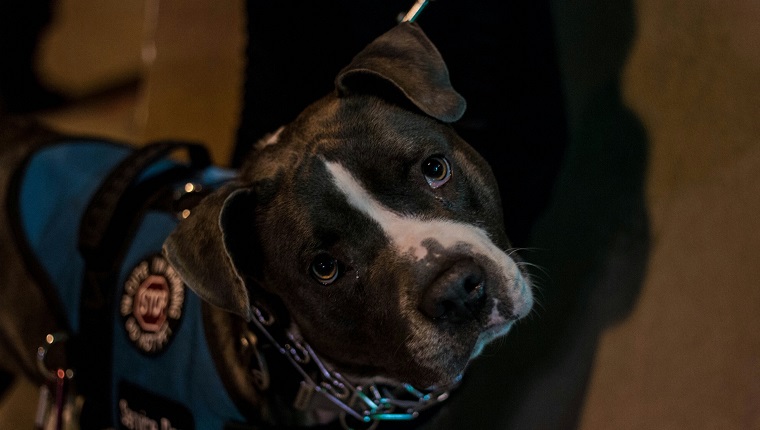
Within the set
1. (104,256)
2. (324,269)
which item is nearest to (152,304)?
(104,256)

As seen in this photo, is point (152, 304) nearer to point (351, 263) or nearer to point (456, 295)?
point (351, 263)

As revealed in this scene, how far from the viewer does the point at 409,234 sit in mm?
1884

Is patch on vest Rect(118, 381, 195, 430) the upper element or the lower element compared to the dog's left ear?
lower

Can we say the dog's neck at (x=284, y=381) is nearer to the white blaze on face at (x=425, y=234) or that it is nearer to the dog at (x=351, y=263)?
the dog at (x=351, y=263)

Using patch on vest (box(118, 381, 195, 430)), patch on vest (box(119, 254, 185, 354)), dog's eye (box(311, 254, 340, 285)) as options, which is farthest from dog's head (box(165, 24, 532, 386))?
patch on vest (box(118, 381, 195, 430))

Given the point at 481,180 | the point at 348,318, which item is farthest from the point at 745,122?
the point at 348,318

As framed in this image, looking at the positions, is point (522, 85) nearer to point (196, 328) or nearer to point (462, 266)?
point (462, 266)

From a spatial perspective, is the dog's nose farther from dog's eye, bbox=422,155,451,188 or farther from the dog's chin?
dog's eye, bbox=422,155,451,188

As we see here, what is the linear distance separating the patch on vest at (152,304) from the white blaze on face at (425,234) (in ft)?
2.44

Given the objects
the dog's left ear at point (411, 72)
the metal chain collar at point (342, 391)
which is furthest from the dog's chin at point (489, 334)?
the dog's left ear at point (411, 72)

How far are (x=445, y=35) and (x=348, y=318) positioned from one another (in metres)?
1.13

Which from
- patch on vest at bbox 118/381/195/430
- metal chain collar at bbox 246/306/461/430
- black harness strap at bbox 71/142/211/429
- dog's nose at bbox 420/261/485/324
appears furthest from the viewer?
black harness strap at bbox 71/142/211/429

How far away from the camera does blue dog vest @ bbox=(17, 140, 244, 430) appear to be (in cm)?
225

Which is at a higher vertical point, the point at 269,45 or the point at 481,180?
the point at 269,45
